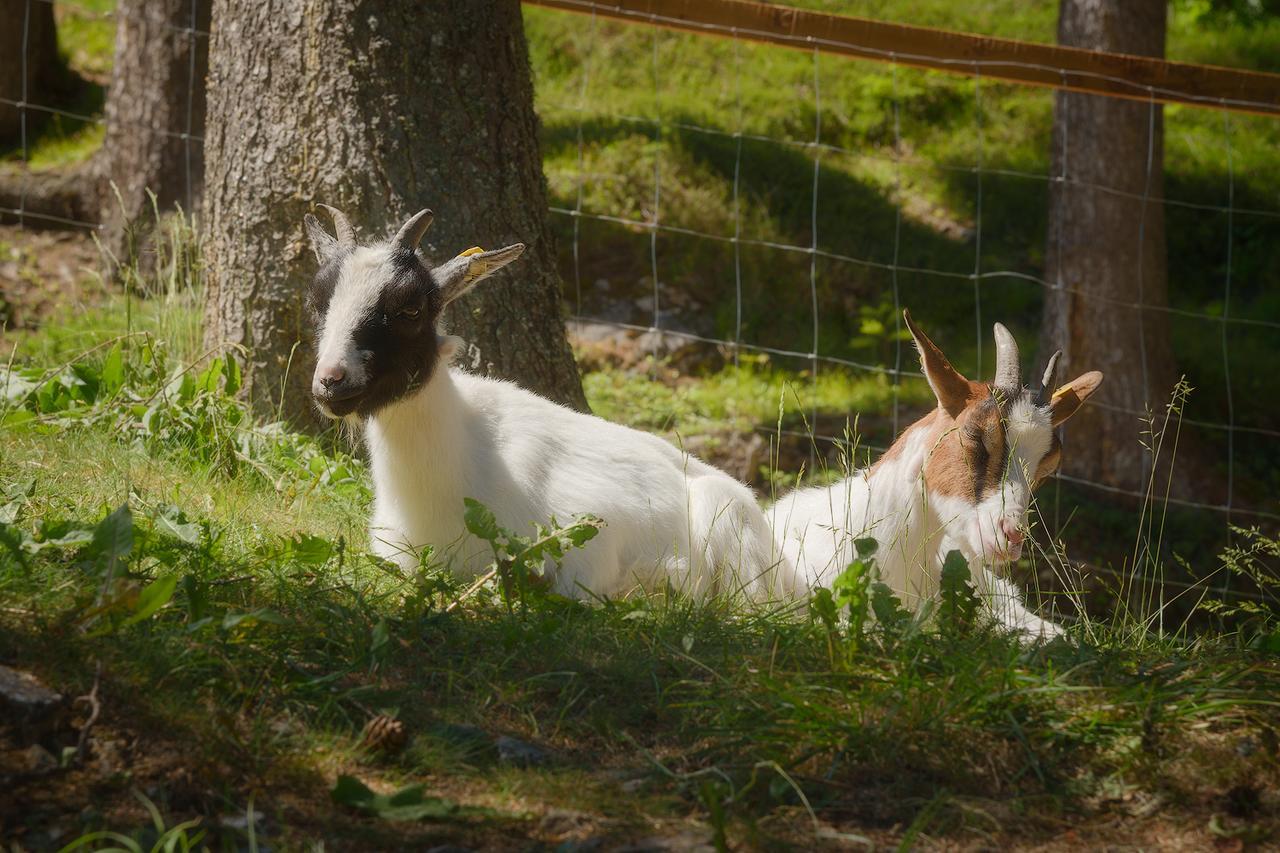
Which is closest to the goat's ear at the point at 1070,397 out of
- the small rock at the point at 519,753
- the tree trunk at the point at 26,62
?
the small rock at the point at 519,753

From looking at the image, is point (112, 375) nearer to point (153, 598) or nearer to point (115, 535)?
point (115, 535)

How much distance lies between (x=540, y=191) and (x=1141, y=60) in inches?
140

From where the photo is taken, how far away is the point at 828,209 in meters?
11.0

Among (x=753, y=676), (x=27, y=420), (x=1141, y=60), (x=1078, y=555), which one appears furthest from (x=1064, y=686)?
(x=1078, y=555)

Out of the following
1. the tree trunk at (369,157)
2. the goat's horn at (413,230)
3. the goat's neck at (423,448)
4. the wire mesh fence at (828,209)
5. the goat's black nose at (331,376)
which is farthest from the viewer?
the wire mesh fence at (828,209)

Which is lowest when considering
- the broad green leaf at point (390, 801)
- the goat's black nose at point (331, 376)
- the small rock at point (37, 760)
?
the broad green leaf at point (390, 801)

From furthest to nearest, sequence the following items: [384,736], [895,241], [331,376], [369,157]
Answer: [895,241]
[369,157]
[331,376]
[384,736]

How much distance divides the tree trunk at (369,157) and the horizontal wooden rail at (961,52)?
134 centimetres

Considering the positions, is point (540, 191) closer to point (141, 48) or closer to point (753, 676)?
point (753, 676)

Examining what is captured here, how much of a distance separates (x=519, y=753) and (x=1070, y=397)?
302 cm

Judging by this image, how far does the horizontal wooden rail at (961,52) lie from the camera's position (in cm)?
659

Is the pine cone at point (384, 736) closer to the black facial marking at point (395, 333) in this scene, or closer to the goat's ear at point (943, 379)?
the black facial marking at point (395, 333)

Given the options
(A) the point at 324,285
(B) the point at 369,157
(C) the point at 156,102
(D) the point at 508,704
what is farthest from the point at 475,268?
(C) the point at 156,102

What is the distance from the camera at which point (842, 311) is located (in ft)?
34.1
